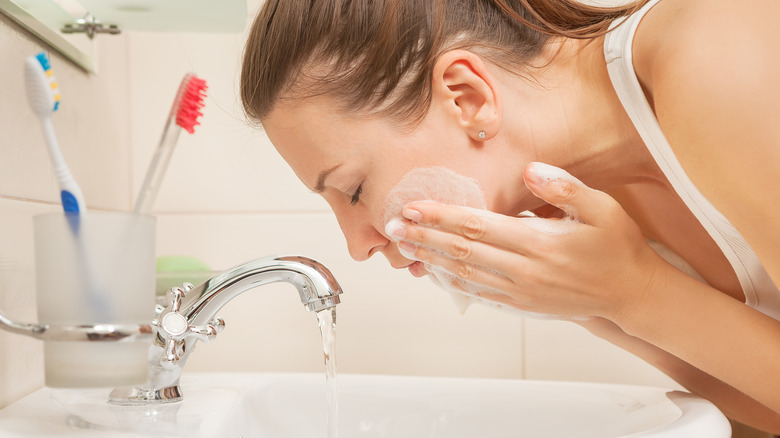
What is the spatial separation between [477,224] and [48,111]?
0.40m

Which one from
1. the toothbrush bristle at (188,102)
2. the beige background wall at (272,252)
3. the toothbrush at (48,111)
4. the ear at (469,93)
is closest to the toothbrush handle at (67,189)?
the toothbrush at (48,111)

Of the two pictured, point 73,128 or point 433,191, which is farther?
point 73,128

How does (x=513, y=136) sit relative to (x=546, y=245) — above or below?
above

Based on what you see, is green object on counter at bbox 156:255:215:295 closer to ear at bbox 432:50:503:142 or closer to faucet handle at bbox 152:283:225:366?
faucet handle at bbox 152:283:225:366

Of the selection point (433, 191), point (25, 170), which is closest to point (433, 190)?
point (433, 191)

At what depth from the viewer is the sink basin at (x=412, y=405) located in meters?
0.74

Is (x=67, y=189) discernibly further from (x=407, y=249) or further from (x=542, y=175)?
(x=542, y=175)

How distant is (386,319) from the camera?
3.61ft

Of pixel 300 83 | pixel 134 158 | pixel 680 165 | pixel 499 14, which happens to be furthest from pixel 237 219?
Result: pixel 680 165

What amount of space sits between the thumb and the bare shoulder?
9 cm

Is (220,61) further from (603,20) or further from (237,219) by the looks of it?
(603,20)

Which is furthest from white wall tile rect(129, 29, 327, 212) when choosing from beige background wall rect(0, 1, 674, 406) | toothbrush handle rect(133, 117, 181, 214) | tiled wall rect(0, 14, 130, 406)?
toothbrush handle rect(133, 117, 181, 214)

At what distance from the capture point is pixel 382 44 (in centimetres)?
68

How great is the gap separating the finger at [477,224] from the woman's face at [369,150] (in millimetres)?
44
